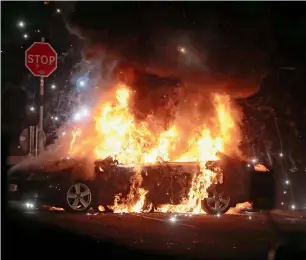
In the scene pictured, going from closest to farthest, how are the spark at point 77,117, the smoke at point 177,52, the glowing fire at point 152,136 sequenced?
the glowing fire at point 152,136
the smoke at point 177,52
the spark at point 77,117

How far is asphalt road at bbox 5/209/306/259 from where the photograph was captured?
22.5 ft

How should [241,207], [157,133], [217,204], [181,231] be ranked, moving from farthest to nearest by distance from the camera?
1. [157,133]
2. [241,207]
3. [217,204]
4. [181,231]

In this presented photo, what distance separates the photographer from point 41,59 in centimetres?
1234

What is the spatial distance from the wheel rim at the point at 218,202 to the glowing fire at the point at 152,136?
860mm

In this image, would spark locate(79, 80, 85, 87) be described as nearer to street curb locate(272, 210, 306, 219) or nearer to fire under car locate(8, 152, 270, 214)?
fire under car locate(8, 152, 270, 214)

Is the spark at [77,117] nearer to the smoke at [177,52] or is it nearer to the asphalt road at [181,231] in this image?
the smoke at [177,52]

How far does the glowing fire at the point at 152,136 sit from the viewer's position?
457 inches

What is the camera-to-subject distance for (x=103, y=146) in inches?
470

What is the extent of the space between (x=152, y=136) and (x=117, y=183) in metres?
1.97

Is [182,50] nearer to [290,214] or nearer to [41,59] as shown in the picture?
[41,59]

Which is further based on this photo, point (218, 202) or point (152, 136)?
point (152, 136)

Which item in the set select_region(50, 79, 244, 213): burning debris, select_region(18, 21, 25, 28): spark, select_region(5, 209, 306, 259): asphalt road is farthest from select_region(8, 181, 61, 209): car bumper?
select_region(18, 21, 25, 28): spark

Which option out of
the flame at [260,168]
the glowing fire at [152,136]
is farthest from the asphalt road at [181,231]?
the glowing fire at [152,136]

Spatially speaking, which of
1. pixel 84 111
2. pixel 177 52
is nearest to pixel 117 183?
pixel 177 52
